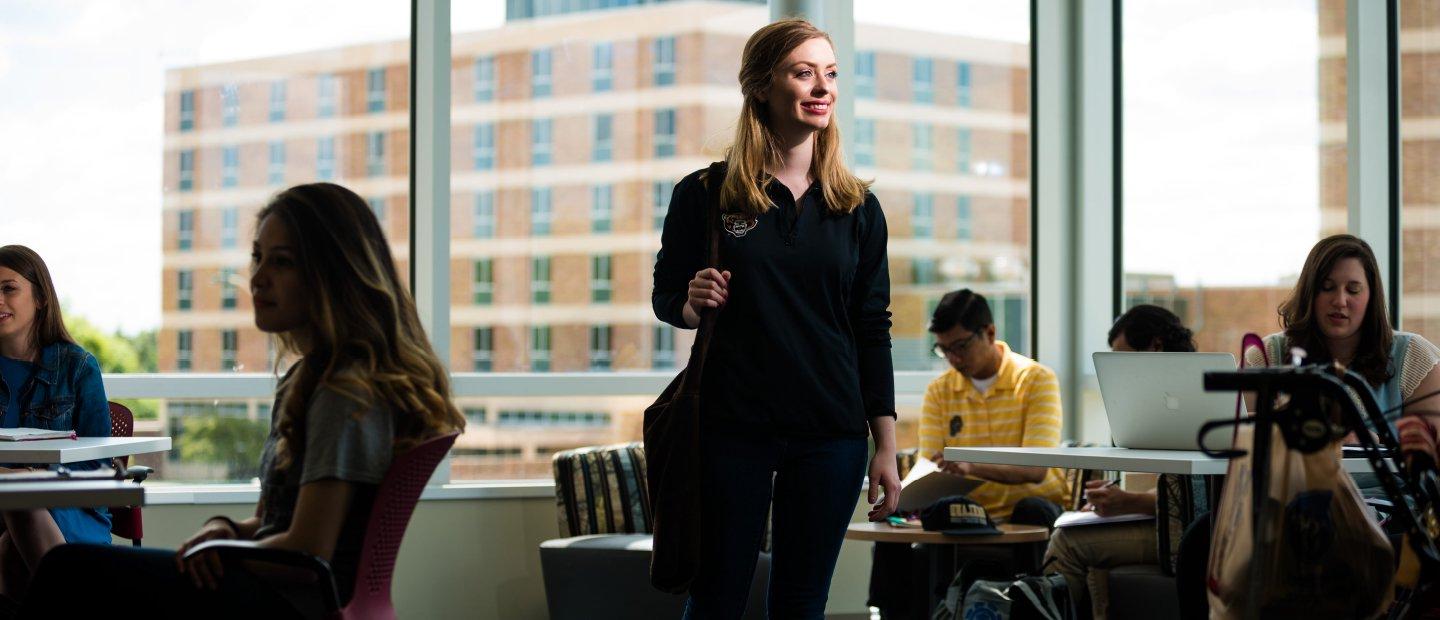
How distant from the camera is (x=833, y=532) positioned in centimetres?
248

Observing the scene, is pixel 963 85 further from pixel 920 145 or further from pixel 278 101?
pixel 278 101

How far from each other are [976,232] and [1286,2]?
1.51 meters

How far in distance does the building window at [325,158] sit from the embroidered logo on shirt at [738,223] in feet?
10.7

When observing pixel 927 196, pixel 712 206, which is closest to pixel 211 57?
pixel 927 196

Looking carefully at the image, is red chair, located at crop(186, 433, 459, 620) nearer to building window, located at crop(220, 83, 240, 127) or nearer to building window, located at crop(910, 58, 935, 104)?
building window, located at crop(220, 83, 240, 127)

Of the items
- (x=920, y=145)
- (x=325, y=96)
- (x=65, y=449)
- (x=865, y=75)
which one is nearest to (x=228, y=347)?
(x=325, y=96)

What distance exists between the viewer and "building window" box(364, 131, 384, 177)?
546 cm

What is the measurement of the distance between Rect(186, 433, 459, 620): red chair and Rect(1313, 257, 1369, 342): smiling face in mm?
2554

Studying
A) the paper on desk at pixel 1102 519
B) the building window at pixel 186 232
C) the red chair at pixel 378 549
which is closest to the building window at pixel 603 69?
the building window at pixel 186 232

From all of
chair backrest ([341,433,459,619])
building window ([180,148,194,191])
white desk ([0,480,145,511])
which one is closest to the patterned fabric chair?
building window ([180,148,194,191])

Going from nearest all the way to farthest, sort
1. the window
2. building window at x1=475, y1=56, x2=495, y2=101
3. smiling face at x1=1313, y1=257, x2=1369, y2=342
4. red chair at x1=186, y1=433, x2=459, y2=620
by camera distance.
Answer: red chair at x1=186, y1=433, x2=459, y2=620
smiling face at x1=1313, y1=257, x2=1369, y2=342
building window at x1=475, y1=56, x2=495, y2=101
the window

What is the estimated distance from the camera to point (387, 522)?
2035mm

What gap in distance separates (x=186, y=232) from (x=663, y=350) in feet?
6.26

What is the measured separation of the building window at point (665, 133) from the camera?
18.6ft
